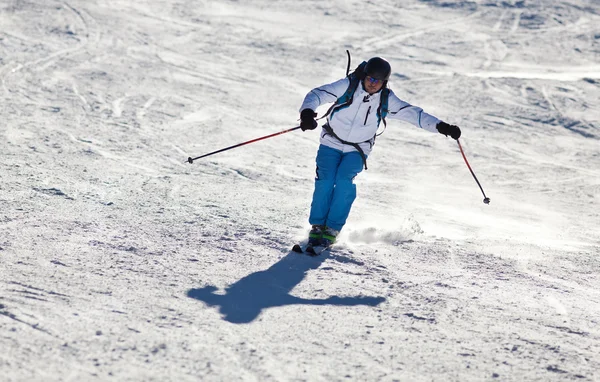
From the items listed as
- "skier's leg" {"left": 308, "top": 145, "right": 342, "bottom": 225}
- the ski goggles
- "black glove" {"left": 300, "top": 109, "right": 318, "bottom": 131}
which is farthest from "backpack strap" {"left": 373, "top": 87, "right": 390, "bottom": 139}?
"black glove" {"left": 300, "top": 109, "right": 318, "bottom": 131}

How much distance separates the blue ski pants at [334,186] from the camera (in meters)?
6.52

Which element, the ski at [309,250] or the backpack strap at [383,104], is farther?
the backpack strap at [383,104]

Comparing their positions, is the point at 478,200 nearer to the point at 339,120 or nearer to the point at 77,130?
the point at 339,120

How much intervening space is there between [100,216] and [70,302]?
211 centimetres

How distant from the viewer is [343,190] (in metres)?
6.50

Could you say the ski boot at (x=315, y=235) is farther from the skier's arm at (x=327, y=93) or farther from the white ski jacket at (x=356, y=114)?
the skier's arm at (x=327, y=93)

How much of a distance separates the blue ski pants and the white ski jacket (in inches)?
3.7

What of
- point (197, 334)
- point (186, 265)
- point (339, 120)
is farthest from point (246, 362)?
point (339, 120)

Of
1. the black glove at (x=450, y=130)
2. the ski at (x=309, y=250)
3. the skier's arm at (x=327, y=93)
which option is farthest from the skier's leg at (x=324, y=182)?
the black glove at (x=450, y=130)

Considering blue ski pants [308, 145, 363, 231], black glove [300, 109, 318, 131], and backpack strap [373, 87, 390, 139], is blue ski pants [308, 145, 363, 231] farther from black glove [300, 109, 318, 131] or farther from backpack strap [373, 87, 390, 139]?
black glove [300, 109, 318, 131]

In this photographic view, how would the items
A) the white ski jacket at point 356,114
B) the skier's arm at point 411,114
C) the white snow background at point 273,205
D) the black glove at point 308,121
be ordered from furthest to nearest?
the skier's arm at point 411,114 → the white ski jacket at point 356,114 → the black glove at point 308,121 → the white snow background at point 273,205

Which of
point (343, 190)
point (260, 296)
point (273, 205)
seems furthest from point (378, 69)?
point (273, 205)

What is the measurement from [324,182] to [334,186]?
0.41ft

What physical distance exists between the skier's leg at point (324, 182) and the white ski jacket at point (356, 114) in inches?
3.3
